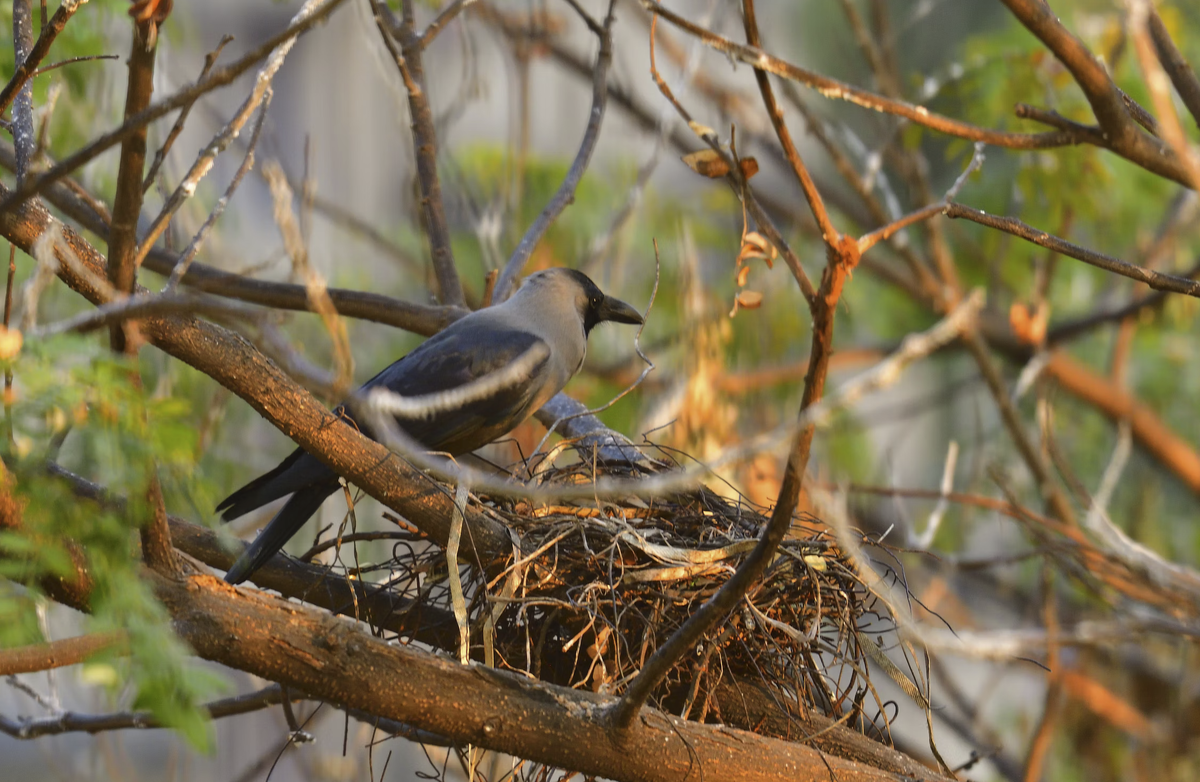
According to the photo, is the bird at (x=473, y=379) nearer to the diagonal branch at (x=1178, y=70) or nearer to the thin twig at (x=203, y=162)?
the thin twig at (x=203, y=162)

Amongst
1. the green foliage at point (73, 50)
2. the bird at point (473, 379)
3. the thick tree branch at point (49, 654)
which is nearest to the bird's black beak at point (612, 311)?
the bird at point (473, 379)

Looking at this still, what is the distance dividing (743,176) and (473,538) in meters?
0.98

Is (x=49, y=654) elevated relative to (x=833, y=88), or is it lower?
lower

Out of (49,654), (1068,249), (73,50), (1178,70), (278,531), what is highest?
(1178,70)

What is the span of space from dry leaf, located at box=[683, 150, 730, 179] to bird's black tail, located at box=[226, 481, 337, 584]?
1.34m

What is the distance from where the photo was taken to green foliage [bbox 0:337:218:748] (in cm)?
147

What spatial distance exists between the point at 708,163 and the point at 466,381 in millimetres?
1338

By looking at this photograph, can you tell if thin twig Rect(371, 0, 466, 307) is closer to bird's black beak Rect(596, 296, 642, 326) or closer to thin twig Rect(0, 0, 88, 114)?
bird's black beak Rect(596, 296, 642, 326)

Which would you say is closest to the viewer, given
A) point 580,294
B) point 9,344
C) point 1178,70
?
point 9,344

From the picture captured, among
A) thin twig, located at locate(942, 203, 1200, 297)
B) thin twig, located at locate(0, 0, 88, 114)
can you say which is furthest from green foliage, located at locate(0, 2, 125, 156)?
thin twig, located at locate(942, 203, 1200, 297)

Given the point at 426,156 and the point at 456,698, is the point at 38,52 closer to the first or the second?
the point at 456,698

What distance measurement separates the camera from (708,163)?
2.36 metres

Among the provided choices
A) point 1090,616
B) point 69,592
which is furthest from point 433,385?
point 1090,616

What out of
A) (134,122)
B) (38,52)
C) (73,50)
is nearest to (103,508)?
(134,122)
